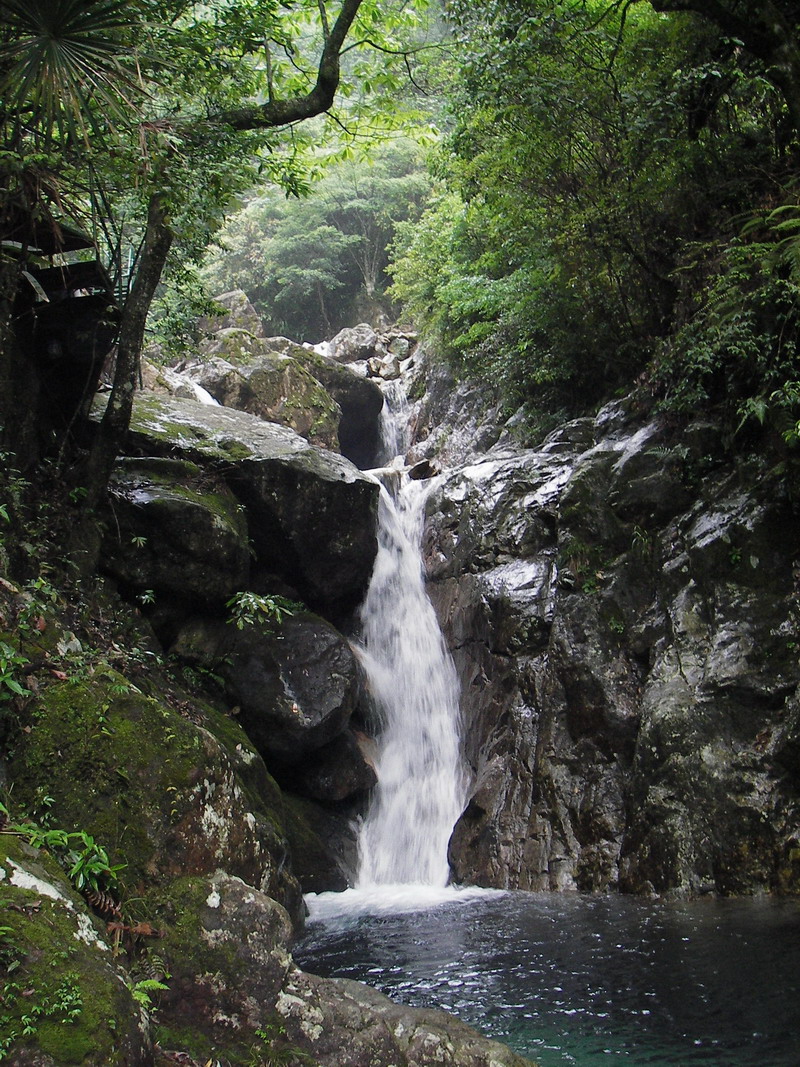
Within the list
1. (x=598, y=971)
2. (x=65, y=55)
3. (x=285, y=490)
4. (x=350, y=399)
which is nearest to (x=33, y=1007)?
(x=598, y=971)

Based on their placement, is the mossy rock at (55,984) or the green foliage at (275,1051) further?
the green foliage at (275,1051)

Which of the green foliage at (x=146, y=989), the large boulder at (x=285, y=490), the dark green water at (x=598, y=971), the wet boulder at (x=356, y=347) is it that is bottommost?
the dark green water at (x=598, y=971)

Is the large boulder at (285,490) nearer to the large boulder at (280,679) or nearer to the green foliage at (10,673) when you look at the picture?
the large boulder at (280,679)

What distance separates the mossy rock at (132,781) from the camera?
3.79 m

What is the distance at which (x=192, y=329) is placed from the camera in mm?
9594

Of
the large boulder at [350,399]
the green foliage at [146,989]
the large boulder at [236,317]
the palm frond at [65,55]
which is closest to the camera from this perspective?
the green foliage at [146,989]

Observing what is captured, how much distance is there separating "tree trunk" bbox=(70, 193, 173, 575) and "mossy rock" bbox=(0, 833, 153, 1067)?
4.63 metres

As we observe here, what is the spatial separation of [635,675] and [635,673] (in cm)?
2

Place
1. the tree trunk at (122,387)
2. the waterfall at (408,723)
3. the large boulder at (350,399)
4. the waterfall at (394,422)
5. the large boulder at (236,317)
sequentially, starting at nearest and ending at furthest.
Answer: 1. the tree trunk at (122,387)
2. the waterfall at (408,723)
3. the waterfall at (394,422)
4. the large boulder at (350,399)
5. the large boulder at (236,317)

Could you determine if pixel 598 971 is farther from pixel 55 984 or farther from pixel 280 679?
pixel 280 679

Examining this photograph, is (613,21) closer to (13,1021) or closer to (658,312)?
(658,312)

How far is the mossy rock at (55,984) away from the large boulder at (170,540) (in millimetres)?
5507

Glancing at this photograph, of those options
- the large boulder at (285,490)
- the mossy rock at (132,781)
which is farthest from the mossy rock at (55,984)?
the large boulder at (285,490)

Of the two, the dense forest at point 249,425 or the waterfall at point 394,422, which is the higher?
the waterfall at point 394,422
